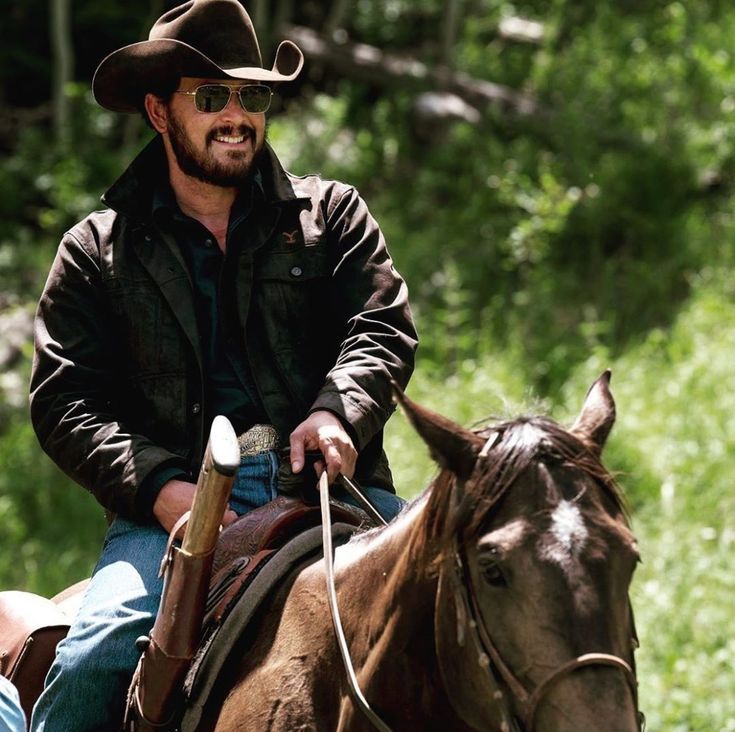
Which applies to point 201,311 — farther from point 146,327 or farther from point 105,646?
point 105,646

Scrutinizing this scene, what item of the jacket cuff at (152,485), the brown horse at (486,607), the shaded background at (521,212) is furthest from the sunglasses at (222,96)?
the shaded background at (521,212)

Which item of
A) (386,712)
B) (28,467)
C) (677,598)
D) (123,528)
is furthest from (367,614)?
(28,467)

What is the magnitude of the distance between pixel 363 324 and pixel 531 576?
A: 161 cm

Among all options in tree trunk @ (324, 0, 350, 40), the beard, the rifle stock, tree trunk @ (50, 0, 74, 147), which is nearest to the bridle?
the rifle stock

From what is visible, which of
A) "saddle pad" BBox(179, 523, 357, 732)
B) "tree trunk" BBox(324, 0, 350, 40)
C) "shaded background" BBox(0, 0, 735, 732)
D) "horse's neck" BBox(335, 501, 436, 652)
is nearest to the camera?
"horse's neck" BBox(335, 501, 436, 652)

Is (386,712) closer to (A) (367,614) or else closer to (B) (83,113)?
(A) (367,614)

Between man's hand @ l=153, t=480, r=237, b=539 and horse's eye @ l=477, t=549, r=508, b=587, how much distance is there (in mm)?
1269

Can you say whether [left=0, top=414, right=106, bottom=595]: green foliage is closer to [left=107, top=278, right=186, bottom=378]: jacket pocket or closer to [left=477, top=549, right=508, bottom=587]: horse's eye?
[left=107, top=278, right=186, bottom=378]: jacket pocket

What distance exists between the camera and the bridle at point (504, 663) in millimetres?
2545

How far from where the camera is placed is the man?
392cm

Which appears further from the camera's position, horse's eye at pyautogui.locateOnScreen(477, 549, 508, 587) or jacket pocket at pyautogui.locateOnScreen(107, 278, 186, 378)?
jacket pocket at pyautogui.locateOnScreen(107, 278, 186, 378)

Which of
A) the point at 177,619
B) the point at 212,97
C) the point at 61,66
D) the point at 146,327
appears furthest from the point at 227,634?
the point at 61,66

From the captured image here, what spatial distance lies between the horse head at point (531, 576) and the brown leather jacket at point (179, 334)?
3.41ft

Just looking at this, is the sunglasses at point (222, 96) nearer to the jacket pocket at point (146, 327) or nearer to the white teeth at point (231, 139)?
the white teeth at point (231, 139)
